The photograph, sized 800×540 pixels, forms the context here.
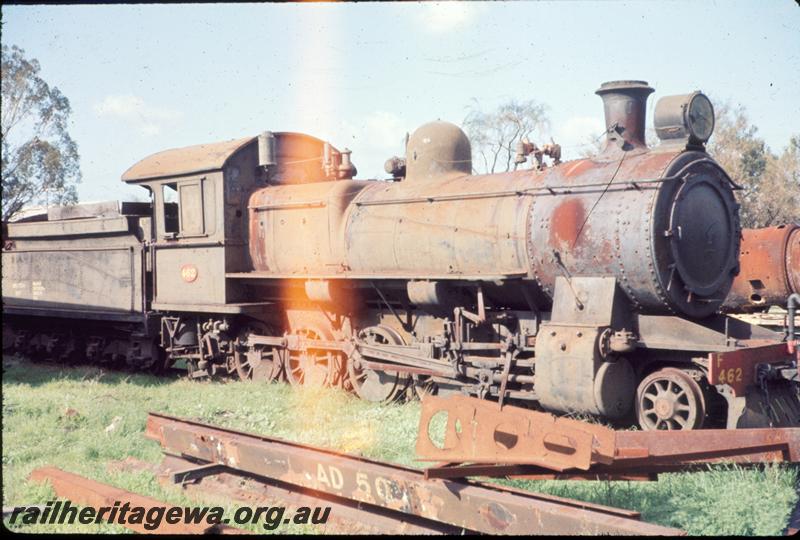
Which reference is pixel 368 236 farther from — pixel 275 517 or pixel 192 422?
pixel 275 517

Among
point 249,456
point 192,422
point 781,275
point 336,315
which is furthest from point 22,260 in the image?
point 781,275

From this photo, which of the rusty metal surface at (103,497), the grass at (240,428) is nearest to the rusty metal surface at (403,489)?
the grass at (240,428)

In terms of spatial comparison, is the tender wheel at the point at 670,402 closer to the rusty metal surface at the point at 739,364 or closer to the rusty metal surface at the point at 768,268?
the rusty metal surface at the point at 739,364

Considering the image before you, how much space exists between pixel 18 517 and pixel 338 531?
2.38 meters

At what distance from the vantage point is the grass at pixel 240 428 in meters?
5.20

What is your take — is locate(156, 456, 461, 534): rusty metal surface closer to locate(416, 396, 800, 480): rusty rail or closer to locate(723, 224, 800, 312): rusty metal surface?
locate(416, 396, 800, 480): rusty rail

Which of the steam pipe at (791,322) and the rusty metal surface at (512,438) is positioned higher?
the steam pipe at (791,322)

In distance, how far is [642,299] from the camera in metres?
7.36

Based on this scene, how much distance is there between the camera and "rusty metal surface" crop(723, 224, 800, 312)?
12.8 m

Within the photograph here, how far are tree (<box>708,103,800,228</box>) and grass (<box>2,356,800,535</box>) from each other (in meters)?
30.5

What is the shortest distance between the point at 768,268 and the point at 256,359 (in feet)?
29.4

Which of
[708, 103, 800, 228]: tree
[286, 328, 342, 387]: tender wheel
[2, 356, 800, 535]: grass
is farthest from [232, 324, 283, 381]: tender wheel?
[708, 103, 800, 228]: tree

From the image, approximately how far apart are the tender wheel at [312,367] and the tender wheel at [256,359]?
0.88 feet

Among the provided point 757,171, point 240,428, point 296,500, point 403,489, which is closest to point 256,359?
point 240,428
